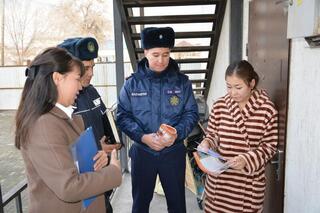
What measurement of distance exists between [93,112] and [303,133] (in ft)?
3.60

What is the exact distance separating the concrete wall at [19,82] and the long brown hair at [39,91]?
5328 mm

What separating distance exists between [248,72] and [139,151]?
890 millimetres

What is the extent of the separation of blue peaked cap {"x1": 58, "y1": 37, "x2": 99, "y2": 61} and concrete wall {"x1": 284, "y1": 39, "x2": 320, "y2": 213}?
3.56 ft

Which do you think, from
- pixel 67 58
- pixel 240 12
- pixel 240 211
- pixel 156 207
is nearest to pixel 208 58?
pixel 240 12

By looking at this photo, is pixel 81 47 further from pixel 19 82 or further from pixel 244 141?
pixel 19 82

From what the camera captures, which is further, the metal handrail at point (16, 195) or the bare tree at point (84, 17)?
the bare tree at point (84, 17)

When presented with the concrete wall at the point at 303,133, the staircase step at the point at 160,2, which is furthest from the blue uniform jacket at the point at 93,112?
the staircase step at the point at 160,2

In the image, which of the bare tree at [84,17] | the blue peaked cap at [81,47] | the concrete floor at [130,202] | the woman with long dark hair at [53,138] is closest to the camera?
the woman with long dark hair at [53,138]

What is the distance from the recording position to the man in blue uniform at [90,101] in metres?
1.56

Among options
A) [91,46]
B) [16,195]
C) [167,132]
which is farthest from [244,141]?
[16,195]

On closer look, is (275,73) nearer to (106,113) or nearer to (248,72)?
(248,72)

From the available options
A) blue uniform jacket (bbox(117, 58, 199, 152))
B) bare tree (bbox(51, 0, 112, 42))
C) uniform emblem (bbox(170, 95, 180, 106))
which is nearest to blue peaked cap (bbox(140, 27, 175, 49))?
blue uniform jacket (bbox(117, 58, 199, 152))

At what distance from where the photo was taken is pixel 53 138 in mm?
1013

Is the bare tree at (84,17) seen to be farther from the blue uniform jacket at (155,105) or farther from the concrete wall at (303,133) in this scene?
the concrete wall at (303,133)
